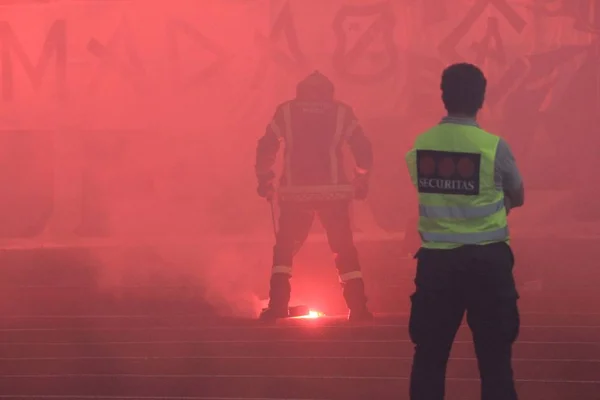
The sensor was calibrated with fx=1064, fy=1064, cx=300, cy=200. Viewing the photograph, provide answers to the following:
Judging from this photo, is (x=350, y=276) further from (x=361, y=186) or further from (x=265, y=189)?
(x=265, y=189)

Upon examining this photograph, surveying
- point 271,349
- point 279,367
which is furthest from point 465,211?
point 271,349

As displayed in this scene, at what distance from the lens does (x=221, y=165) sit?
15.8 metres

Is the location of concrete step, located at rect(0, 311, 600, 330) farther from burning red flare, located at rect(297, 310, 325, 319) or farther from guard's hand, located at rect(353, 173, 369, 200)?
guard's hand, located at rect(353, 173, 369, 200)

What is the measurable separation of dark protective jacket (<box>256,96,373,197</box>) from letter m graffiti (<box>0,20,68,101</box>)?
8.60 m

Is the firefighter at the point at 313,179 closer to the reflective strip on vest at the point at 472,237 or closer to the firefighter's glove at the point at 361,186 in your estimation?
the firefighter's glove at the point at 361,186

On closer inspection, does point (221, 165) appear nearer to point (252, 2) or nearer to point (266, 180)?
point (252, 2)

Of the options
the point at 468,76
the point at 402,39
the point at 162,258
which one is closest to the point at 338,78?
the point at 402,39

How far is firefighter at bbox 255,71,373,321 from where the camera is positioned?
322 inches

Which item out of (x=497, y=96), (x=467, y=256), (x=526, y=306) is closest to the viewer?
(x=467, y=256)

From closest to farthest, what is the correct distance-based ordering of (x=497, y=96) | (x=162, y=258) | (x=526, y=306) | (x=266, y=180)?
(x=266, y=180)
(x=526, y=306)
(x=162, y=258)
(x=497, y=96)

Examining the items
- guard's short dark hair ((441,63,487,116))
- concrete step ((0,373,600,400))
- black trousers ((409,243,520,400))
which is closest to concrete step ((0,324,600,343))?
concrete step ((0,373,600,400))

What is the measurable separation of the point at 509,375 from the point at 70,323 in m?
4.98

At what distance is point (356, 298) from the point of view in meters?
8.10

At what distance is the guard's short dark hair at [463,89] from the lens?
4520 mm
